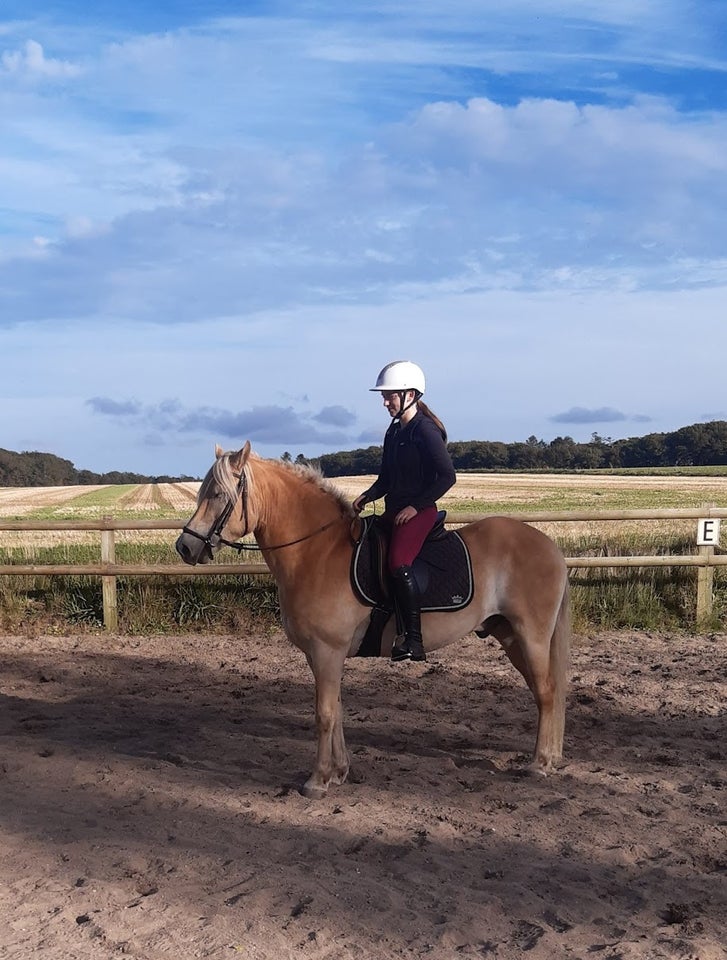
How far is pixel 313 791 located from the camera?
5824 millimetres

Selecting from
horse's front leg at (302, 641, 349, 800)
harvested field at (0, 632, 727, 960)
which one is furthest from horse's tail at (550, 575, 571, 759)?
horse's front leg at (302, 641, 349, 800)

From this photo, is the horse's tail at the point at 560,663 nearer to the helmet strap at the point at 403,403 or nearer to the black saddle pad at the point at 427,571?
the black saddle pad at the point at 427,571

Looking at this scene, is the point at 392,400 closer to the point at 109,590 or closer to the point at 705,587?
the point at 109,590

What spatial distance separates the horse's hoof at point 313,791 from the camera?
5797mm

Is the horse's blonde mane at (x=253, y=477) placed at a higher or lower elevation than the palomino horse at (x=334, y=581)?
higher

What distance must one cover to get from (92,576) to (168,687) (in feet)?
11.7

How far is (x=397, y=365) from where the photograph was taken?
6008 mm

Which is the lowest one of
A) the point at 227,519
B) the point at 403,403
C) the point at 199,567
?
the point at 199,567

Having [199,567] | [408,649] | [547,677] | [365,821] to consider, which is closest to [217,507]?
[408,649]

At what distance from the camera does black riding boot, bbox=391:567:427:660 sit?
19.5ft

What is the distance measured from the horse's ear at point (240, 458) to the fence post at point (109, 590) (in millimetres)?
5949

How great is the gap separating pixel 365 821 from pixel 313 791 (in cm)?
58

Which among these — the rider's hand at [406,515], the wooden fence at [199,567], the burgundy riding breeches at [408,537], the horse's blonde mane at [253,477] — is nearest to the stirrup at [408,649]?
the burgundy riding breeches at [408,537]

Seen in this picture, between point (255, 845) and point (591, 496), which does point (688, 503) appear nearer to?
point (591, 496)
